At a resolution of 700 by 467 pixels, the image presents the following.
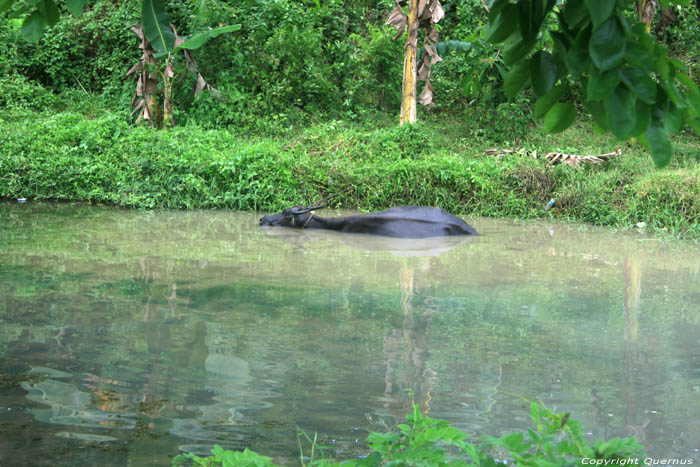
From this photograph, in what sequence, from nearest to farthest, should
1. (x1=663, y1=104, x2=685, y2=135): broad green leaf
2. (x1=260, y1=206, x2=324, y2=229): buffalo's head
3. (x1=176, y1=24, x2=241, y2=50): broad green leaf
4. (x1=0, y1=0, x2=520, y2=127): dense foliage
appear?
1. (x1=663, y1=104, x2=685, y2=135): broad green leaf
2. (x1=176, y1=24, x2=241, y2=50): broad green leaf
3. (x1=260, y1=206, x2=324, y2=229): buffalo's head
4. (x1=0, y1=0, x2=520, y2=127): dense foliage

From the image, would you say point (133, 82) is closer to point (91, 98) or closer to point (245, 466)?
point (91, 98)

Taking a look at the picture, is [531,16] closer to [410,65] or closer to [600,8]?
[600,8]

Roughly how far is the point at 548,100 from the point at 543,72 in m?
0.06

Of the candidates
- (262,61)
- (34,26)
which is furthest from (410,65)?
(34,26)

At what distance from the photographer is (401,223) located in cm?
736

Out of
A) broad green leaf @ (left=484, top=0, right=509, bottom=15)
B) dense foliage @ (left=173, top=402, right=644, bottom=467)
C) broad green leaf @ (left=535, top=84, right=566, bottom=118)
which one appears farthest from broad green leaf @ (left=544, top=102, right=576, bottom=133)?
dense foliage @ (left=173, top=402, right=644, bottom=467)

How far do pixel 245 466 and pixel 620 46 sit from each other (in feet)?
3.66

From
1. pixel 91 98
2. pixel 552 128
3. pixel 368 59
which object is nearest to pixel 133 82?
pixel 91 98

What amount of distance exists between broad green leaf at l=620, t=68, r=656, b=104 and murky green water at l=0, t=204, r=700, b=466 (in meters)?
1.40

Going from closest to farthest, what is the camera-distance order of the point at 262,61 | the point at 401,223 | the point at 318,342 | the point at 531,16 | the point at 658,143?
the point at 658,143
the point at 531,16
the point at 318,342
the point at 401,223
the point at 262,61

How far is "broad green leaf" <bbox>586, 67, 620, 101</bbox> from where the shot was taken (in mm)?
1379

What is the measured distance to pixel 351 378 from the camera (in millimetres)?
3221

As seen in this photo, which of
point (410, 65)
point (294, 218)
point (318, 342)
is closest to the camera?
point (318, 342)

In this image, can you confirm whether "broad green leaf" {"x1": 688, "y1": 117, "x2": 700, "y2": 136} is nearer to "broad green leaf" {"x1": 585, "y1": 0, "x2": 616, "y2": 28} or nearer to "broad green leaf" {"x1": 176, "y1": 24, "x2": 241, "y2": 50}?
"broad green leaf" {"x1": 585, "y1": 0, "x2": 616, "y2": 28}
